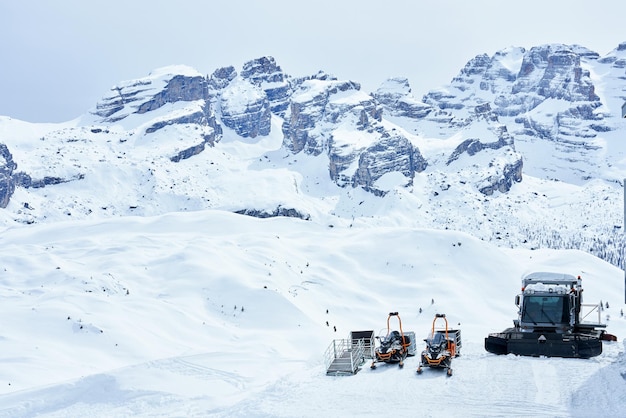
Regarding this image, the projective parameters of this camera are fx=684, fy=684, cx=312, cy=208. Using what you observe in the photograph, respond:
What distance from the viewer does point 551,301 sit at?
2478cm

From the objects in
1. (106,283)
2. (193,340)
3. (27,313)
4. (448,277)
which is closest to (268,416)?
(193,340)

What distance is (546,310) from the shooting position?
24734 millimetres

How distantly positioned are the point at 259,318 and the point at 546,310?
20.6 metres

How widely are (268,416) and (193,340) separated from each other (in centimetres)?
1922

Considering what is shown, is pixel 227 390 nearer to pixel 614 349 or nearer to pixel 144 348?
pixel 144 348

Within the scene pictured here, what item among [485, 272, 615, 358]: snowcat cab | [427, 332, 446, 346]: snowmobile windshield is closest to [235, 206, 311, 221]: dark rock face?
[485, 272, 615, 358]: snowcat cab

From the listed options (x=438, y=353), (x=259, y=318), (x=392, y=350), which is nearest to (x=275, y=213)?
(x=259, y=318)

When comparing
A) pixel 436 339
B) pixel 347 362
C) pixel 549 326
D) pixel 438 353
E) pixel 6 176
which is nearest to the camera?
pixel 438 353

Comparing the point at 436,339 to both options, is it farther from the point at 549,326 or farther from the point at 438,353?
the point at 549,326

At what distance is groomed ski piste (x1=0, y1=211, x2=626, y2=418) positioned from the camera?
1903 cm

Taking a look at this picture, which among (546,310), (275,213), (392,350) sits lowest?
(392,350)

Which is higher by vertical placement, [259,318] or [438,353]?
[259,318]

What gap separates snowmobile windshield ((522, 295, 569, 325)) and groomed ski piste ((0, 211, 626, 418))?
6.44 ft

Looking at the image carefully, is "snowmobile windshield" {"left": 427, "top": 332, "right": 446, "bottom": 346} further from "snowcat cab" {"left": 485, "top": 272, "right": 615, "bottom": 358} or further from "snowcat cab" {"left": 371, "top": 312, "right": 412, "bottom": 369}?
"snowcat cab" {"left": 485, "top": 272, "right": 615, "bottom": 358}
